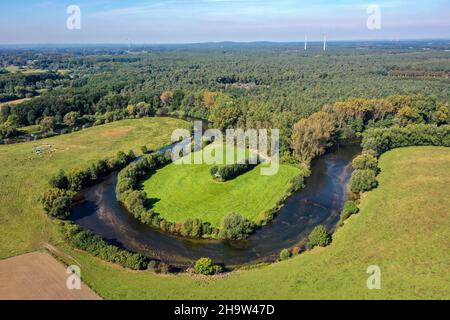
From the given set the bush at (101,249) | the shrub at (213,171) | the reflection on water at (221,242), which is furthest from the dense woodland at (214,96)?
the bush at (101,249)

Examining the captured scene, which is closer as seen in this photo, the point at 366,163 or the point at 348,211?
the point at 348,211

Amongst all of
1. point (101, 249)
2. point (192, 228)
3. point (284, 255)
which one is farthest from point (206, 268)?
Answer: point (101, 249)

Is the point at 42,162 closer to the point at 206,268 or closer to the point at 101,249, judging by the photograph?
the point at 101,249

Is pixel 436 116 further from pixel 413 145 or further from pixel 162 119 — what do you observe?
pixel 162 119

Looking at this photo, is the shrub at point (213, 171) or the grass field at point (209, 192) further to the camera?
the shrub at point (213, 171)

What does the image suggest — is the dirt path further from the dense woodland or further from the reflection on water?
the dense woodland

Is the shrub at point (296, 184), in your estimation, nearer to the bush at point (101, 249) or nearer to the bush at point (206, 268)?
the bush at point (206, 268)
